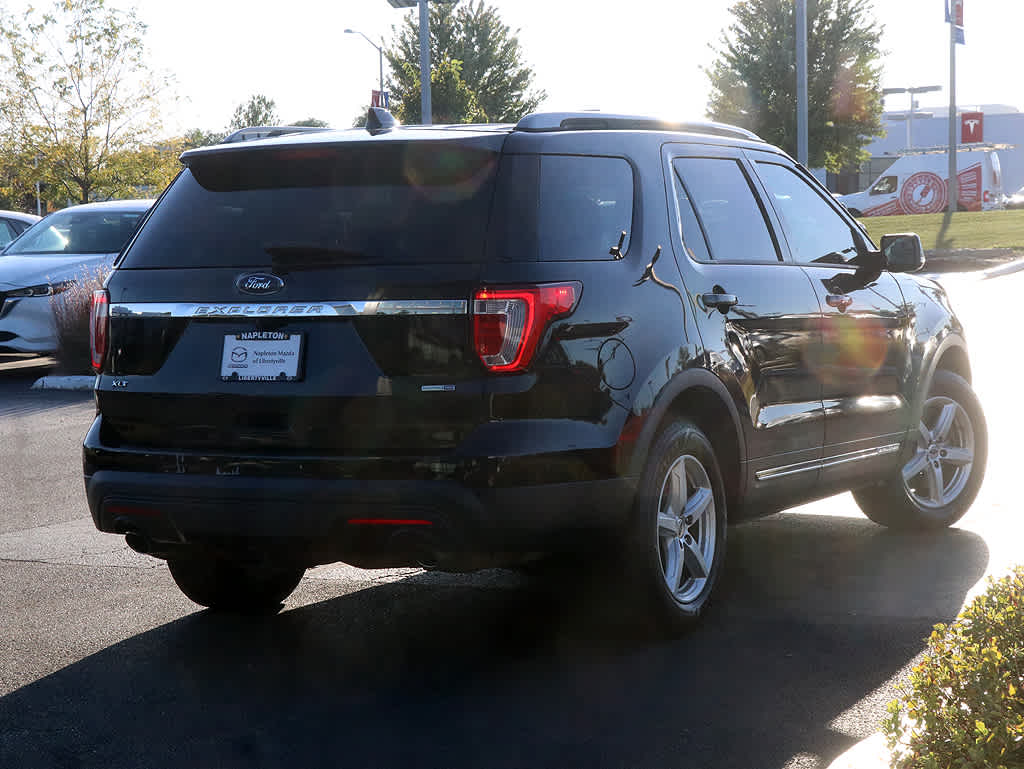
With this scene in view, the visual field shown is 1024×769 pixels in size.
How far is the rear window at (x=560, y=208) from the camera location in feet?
14.8

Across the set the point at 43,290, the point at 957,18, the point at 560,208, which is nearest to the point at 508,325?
the point at 560,208

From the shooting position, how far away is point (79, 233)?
53.9 ft

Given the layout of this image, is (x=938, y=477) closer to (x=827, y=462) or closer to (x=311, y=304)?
(x=827, y=462)

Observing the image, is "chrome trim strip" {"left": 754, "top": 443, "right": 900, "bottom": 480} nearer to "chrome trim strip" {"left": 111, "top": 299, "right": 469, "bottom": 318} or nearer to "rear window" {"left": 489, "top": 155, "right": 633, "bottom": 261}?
"rear window" {"left": 489, "top": 155, "right": 633, "bottom": 261}

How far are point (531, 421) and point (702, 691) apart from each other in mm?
1026

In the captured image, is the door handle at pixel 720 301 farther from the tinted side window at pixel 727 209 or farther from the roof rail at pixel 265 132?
the roof rail at pixel 265 132

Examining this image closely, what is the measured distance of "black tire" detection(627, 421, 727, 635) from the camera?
4.82 meters

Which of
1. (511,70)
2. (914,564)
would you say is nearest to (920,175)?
(511,70)

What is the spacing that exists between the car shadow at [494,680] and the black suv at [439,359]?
35 centimetres

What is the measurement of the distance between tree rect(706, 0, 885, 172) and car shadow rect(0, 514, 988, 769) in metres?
49.5

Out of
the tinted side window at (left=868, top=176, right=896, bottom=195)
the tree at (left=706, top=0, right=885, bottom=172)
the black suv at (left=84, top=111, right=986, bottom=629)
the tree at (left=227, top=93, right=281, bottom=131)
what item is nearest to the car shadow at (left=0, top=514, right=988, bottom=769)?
the black suv at (left=84, top=111, right=986, bottom=629)

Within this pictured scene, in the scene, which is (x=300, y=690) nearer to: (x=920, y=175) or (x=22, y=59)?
(x=22, y=59)

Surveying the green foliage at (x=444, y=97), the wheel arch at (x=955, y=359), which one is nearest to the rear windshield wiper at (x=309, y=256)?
the wheel arch at (x=955, y=359)

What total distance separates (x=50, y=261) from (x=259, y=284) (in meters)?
12.0
